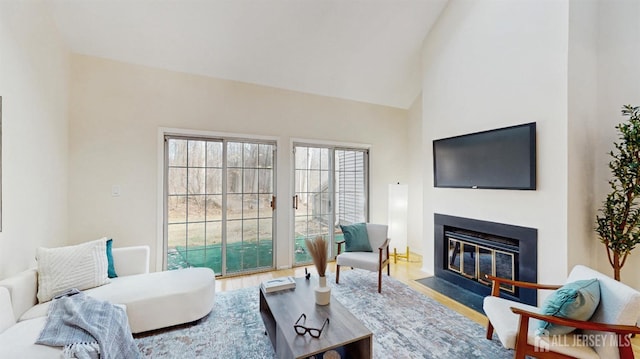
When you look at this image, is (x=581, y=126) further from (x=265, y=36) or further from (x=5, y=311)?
(x=5, y=311)

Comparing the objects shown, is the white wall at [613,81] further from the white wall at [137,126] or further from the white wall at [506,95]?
the white wall at [137,126]

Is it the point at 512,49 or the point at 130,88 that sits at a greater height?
the point at 512,49

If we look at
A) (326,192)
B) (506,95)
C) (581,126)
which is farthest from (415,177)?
(581,126)

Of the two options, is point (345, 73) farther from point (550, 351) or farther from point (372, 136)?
point (550, 351)

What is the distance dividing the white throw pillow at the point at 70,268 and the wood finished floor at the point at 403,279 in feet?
4.31

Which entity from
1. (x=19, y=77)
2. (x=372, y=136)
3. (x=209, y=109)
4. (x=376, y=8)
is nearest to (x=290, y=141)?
(x=209, y=109)

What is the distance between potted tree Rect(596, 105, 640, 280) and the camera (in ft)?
7.18

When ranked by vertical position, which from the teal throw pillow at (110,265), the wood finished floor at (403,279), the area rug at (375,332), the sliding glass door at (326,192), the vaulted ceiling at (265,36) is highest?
the vaulted ceiling at (265,36)

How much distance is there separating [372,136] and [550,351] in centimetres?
375

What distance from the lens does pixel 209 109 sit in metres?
3.65

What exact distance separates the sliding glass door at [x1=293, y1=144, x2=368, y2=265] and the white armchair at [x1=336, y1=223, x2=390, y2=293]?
0.93m

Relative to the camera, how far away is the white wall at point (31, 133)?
6.89ft

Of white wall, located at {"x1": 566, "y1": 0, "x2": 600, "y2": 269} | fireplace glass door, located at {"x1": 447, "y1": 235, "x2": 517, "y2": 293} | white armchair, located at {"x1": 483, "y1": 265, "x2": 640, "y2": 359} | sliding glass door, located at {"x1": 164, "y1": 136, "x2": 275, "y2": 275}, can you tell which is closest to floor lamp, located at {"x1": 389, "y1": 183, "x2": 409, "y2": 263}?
fireplace glass door, located at {"x1": 447, "y1": 235, "x2": 517, "y2": 293}

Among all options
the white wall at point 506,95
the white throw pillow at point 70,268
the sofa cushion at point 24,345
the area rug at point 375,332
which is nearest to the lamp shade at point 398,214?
the white wall at point 506,95
